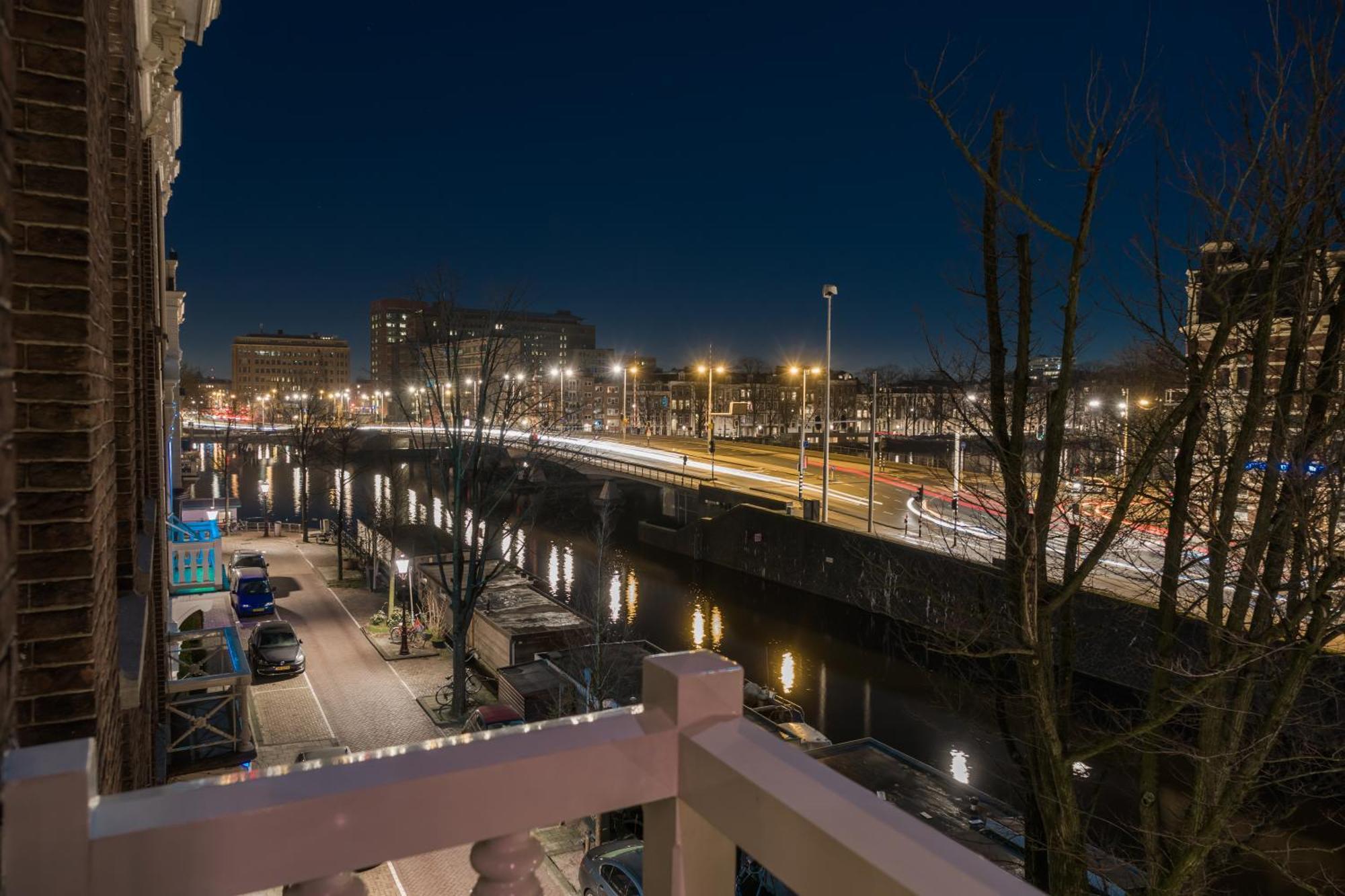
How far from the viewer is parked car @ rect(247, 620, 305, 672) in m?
19.4

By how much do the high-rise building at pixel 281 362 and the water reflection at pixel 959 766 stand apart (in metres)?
173

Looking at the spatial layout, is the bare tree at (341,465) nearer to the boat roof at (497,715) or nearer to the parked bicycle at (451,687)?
→ the parked bicycle at (451,687)

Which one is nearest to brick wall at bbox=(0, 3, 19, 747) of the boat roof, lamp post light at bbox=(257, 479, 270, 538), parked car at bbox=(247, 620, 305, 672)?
the boat roof

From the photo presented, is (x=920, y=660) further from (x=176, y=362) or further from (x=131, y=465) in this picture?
(x=131, y=465)

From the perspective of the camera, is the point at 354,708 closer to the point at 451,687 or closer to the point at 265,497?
the point at 451,687

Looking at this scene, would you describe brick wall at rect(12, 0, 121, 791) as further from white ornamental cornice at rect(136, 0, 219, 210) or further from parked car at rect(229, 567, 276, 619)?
parked car at rect(229, 567, 276, 619)

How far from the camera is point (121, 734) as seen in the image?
386 cm

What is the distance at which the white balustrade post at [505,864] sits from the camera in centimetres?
167

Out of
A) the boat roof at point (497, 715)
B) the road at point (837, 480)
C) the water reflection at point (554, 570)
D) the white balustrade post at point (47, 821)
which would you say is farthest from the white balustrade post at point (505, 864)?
the water reflection at point (554, 570)

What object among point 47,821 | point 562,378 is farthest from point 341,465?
point 47,821

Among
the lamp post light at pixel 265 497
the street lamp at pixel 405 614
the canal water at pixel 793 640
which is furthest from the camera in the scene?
the lamp post light at pixel 265 497

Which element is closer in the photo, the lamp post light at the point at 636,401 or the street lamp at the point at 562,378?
the street lamp at the point at 562,378

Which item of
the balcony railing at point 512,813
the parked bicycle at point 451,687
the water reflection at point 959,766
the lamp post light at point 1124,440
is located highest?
the lamp post light at point 1124,440

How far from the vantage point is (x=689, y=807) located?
186 centimetres
